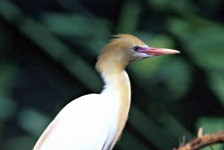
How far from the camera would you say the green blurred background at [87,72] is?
229 centimetres

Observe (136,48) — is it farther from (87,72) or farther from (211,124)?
(87,72)

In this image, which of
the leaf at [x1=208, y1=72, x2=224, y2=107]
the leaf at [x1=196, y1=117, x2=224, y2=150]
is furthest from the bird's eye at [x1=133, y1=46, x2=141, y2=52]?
the leaf at [x1=208, y1=72, x2=224, y2=107]

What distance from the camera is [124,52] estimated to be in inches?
58.1

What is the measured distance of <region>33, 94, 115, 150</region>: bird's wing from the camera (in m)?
1.47

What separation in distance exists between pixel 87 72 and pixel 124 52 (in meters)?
0.85

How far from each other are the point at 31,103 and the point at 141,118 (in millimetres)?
442

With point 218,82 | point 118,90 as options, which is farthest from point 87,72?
point 118,90

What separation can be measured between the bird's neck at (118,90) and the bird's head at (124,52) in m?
0.02

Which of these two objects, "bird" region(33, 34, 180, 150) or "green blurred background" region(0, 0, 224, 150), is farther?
"green blurred background" region(0, 0, 224, 150)

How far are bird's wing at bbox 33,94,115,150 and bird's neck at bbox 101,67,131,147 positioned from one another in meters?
0.03

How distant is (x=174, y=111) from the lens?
238 cm

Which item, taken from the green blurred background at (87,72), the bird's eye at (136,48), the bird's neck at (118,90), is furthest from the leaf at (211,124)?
the bird's eye at (136,48)

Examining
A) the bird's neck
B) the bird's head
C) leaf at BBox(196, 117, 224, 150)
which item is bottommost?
leaf at BBox(196, 117, 224, 150)

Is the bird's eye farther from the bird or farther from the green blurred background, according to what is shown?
the green blurred background
